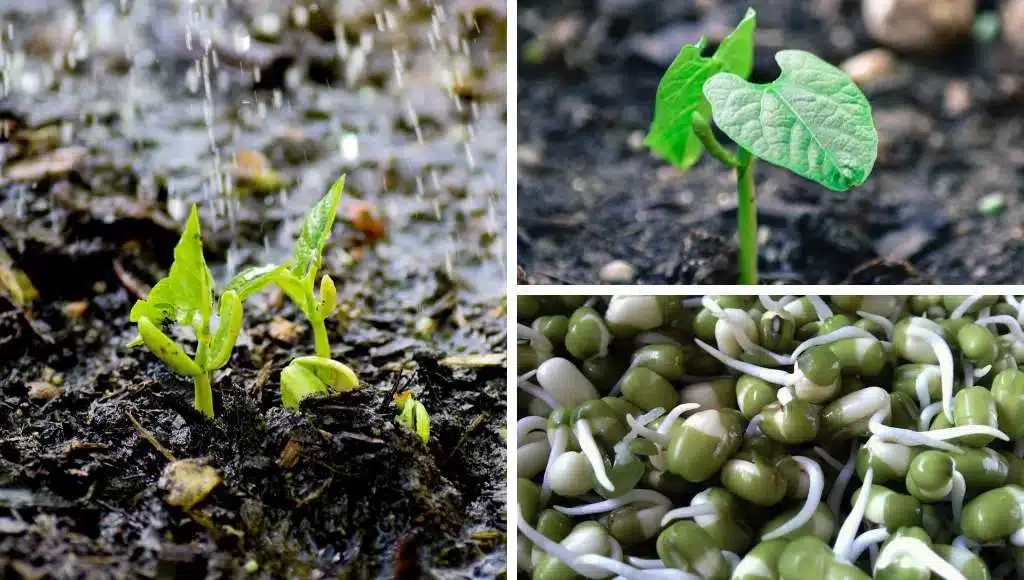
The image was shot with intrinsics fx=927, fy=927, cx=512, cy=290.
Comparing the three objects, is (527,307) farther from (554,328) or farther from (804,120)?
(804,120)

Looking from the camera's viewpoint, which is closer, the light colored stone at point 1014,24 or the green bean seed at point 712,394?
the green bean seed at point 712,394

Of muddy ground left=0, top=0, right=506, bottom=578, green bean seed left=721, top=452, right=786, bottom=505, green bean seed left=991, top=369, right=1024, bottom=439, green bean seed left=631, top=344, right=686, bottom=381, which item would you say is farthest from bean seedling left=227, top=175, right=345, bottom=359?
green bean seed left=991, top=369, right=1024, bottom=439

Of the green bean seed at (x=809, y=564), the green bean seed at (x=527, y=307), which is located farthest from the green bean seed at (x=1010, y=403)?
the green bean seed at (x=527, y=307)

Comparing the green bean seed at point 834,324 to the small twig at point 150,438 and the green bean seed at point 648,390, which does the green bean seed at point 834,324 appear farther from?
the small twig at point 150,438

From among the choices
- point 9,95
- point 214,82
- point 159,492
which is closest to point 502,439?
point 159,492

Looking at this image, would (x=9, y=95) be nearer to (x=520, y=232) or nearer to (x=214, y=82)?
(x=214, y=82)

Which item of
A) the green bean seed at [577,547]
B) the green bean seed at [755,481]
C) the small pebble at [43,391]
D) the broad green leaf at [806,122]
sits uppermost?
the broad green leaf at [806,122]
